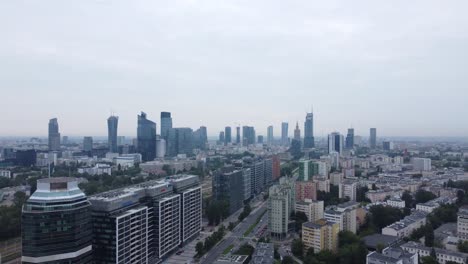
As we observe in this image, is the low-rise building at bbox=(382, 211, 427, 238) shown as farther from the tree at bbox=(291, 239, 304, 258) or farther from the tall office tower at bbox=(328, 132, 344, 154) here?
the tall office tower at bbox=(328, 132, 344, 154)

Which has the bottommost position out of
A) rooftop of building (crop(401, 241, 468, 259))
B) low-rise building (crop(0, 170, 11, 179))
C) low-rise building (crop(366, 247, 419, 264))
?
rooftop of building (crop(401, 241, 468, 259))

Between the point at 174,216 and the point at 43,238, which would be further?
the point at 174,216

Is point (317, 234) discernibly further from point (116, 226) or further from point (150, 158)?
point (150, 158)

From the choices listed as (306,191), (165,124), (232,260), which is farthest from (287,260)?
(165,124)

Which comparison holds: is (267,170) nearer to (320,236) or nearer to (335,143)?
(320,236)

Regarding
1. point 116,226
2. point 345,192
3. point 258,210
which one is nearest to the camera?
point 116,226

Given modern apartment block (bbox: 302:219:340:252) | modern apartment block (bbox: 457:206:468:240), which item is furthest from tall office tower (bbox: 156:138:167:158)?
modern apartment block (bbox: 457:206:468:240)

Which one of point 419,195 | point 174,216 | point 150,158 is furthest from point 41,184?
point 150,158
